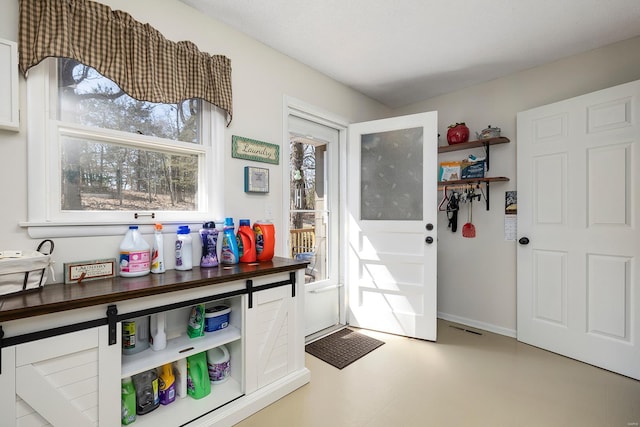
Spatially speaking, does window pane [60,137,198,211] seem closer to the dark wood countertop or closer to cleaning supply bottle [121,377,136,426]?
the dark wood countertop

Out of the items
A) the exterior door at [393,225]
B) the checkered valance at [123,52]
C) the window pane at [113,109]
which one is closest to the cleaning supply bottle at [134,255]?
the window pane at [113,109]

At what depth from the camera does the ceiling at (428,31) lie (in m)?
1.89

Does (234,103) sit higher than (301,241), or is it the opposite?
(234,103)

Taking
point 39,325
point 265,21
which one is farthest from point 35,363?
point 265,21

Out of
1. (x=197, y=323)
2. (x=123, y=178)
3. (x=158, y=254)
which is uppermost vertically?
(x=123, y=178)

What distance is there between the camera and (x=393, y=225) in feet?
9.37

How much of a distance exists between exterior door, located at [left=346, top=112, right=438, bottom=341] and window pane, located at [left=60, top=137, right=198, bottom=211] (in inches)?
66.4

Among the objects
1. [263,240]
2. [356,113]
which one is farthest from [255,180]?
[356,113]

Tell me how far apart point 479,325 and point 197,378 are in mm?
2718

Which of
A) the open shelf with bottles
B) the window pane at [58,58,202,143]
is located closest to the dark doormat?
the open shelf with bottles

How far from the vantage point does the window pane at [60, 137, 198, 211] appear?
155 centimetres

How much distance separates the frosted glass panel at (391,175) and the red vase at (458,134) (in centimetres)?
53

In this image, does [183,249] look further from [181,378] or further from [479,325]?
[479,325]

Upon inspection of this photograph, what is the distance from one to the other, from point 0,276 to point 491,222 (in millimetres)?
3496
